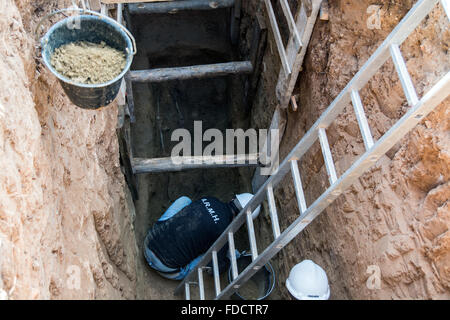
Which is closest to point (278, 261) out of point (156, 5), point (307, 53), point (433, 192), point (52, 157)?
point (307, 53)

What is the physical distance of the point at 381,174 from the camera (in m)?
2.78

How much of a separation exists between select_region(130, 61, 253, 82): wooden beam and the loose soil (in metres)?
2.42

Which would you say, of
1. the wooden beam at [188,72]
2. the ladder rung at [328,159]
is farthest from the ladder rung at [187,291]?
the ladder rung at [328,159]

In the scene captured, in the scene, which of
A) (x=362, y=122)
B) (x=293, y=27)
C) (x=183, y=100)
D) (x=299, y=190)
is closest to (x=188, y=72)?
(x=293, y=27)

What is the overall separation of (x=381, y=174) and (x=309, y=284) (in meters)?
0.93

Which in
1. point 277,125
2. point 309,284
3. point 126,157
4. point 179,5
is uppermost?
point 179,5

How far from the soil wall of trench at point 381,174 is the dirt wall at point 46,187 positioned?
169 cm

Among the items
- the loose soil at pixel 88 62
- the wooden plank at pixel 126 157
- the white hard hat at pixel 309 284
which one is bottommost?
the white hard hat at pixel 309 284

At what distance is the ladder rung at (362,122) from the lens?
226cm

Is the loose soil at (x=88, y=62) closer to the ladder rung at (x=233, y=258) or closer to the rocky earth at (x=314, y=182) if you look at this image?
the rocky earth at (x=314, y=182)

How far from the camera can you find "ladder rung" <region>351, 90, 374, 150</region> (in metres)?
2.26

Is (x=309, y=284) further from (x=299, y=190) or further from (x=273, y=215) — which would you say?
(x=299, y=190)
